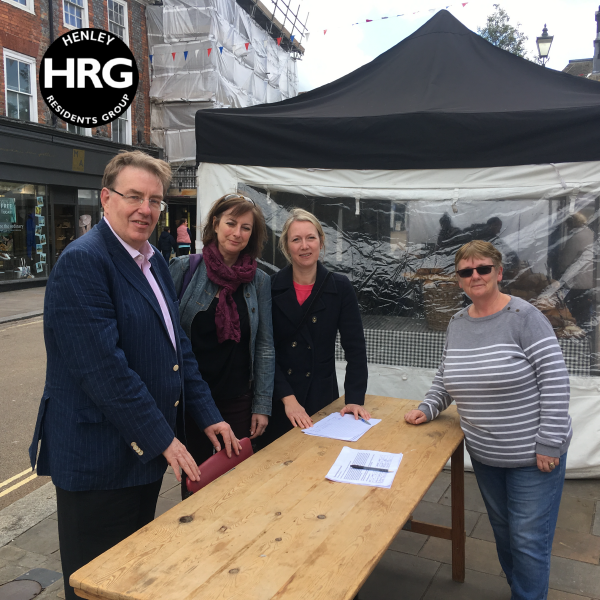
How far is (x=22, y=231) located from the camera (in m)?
14.2

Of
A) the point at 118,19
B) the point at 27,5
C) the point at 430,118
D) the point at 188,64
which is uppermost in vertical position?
the point at 118,19

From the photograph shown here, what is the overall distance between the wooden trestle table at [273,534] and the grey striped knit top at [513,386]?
20 centimetres

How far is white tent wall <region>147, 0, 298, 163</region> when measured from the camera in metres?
18.6

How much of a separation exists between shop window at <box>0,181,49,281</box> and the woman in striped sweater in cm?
1392

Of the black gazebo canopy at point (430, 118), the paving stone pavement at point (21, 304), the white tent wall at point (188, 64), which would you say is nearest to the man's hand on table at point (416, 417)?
the black gazebo canopy at point (430, 118)

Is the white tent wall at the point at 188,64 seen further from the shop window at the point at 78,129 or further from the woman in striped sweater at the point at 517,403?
the woman in striped sweater at the point at 517,403

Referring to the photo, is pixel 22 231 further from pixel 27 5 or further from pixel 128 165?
pixel 128 165

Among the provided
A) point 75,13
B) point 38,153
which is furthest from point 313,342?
point 75,13

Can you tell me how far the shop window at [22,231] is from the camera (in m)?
13.7

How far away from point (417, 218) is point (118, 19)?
56.1ft

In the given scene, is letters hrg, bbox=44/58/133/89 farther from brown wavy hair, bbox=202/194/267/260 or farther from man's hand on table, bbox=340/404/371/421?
man's hand on table, bbox=340/404/371/421

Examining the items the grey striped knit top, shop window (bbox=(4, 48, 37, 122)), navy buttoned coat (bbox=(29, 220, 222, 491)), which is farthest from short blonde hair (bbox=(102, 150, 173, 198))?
shop window (bbox=(4, 48, 37, 122))

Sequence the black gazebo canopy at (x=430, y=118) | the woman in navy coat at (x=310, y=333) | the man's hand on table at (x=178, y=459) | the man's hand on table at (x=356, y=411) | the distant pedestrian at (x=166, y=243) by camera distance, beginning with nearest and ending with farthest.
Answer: the man's hand on table at (x=178, y=459), the man's hand on table at (x=356, y=411), the woman in navy coat at (x=310, y=333), the black gazebo canopy at (x=430, y=118), the distant pedestrian at (x=166, y=243)

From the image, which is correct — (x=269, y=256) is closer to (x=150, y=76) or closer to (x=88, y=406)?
(x=88, y=406)
